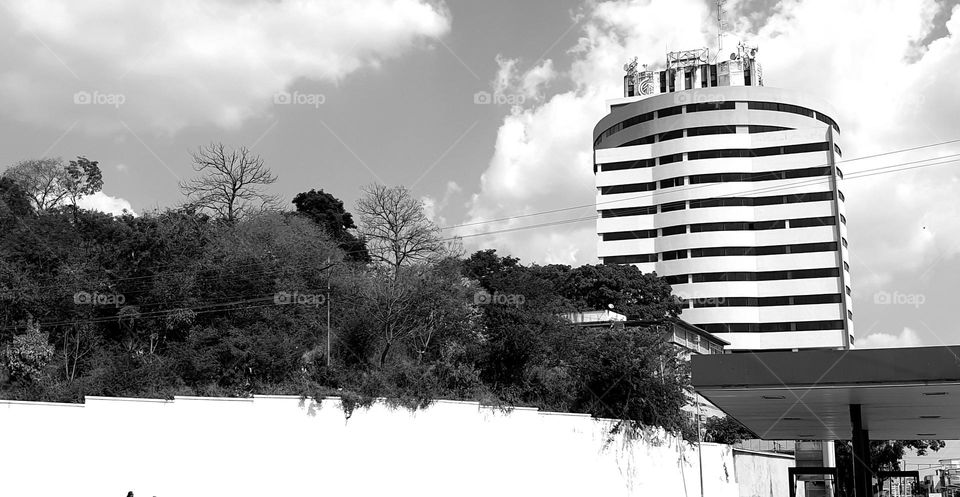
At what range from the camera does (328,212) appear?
217 ft

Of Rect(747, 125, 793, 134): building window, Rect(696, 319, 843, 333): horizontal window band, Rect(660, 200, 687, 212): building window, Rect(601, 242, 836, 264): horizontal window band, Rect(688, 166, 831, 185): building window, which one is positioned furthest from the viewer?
Rect(747, 125, 793, 134): building window

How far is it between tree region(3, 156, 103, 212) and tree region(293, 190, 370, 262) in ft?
46.1

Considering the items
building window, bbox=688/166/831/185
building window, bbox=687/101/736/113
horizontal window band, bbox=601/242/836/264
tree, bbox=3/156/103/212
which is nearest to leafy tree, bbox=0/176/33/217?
tree, bbox=3/156/103/212

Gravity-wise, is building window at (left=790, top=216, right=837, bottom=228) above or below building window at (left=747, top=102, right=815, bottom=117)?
below

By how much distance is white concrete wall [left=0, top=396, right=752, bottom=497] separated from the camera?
23.7m

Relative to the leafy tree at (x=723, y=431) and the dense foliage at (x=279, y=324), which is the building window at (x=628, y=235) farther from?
the dense foliage at (x=279, y=324)

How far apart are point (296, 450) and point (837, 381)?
15.9 meters

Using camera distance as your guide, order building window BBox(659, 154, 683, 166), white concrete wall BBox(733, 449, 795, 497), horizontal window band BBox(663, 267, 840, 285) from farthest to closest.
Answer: building window BBox(659, 154, 683, 166) → horizontal window band BBox(663, 267, 840, 285) → white concrete wall BBox(733, 449, 795, 497)

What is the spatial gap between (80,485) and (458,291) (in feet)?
60.7

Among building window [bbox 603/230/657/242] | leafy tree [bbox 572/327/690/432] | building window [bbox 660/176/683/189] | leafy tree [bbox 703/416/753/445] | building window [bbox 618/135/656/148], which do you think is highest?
building window [bbox 618/135/656/148]

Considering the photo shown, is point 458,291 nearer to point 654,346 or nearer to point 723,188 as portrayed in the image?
point 654,346

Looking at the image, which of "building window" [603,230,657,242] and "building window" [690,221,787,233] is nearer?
"building window" [690,221,787,233]

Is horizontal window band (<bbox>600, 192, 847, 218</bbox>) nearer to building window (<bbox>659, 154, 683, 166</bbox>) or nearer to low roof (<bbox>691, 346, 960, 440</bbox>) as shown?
building window (<bbox>659, 154, 683, 166</bbox>)

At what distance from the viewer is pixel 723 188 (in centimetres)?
9575
